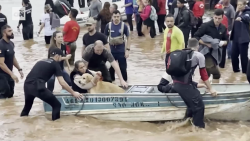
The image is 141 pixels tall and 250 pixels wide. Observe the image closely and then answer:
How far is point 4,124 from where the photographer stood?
852 cm

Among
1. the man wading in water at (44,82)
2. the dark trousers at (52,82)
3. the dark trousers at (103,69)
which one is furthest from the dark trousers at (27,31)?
the man wading in water at (44,82)

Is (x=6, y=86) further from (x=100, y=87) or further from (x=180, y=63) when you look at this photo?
(x=180, y=63)

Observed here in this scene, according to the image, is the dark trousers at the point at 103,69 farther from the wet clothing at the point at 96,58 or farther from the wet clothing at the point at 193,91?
Result: the wet clothing at the point at 193,91

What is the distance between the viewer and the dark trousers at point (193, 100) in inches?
312

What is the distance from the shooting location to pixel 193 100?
7.93m

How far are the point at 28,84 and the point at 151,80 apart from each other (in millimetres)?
3968

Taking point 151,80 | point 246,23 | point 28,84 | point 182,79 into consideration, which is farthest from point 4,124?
point 246,23

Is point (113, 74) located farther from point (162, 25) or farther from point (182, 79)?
point (162, 25)

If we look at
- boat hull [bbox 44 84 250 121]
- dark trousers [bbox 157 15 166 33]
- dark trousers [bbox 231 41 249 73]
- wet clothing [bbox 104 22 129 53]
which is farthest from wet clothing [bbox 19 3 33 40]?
boat hull [bbox 44 84 250 121]

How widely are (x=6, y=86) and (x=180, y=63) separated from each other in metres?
3.91

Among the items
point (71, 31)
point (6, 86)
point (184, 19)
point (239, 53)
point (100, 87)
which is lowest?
point (6, 86)

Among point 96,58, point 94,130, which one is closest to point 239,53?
point 96,58

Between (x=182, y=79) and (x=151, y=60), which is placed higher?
(x=182, y=79)

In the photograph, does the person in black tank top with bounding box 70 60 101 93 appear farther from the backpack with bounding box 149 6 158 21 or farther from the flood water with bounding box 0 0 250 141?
the backpack with bounding box 149 6 158 21
